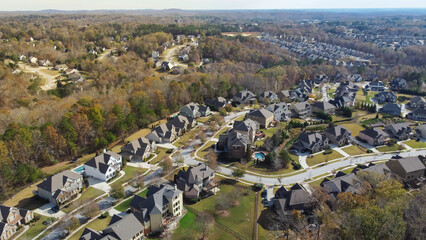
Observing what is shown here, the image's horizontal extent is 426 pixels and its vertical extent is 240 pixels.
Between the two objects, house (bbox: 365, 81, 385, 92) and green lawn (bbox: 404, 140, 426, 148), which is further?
house (bbox: 365, 81, 385, 92)

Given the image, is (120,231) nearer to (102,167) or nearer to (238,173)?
(102,167)

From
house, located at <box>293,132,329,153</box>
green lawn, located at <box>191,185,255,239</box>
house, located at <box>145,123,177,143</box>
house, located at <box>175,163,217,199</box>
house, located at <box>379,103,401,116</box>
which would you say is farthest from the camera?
house, located at <box>379,103,401,116</box>

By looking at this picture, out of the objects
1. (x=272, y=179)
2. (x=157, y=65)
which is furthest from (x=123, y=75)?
(x=272, y=179)

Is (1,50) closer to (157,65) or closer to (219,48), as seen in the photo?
(157,65)

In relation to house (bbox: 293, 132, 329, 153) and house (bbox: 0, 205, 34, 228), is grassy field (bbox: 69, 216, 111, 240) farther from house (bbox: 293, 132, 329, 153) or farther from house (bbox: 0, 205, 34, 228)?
house (bbox: 293, 132, 329, 153)

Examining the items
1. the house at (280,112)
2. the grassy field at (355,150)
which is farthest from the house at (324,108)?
the grassy field at (355,150)

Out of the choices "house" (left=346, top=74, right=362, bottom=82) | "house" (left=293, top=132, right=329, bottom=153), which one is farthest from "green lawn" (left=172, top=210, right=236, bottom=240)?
"house" (left=346, top=74, right=362, bottom=82)

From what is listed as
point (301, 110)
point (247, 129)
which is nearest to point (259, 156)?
point (247, 129)
